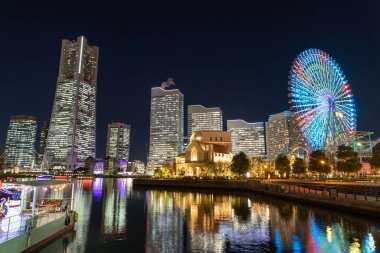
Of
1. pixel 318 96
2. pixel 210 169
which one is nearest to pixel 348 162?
pixel 318 96

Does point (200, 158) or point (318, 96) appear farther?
point (200, 158)

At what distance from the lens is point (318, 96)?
7656 cm

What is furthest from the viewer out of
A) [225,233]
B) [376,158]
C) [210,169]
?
[210,169]

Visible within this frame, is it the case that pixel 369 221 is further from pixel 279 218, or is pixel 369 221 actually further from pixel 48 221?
pixel 48 221

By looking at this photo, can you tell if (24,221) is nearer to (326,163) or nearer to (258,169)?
(326,163)

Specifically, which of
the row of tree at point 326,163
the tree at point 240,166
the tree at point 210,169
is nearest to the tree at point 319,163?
the row of tree at point 326,163

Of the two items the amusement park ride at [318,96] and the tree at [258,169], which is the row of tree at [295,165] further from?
the amusement park ride at [318,96]

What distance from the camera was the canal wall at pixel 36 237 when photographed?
57.0ft

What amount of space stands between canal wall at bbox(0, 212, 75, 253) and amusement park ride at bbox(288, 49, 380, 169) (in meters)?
67.5

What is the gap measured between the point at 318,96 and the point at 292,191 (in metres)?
35.5

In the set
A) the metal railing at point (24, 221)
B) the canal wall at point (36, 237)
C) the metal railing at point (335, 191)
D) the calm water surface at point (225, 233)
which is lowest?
the calm water surface at point (225, 233)

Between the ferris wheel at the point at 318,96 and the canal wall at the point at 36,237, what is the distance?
67.6m

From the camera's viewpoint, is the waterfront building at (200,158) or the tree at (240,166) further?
the waterfront building at (200,158)

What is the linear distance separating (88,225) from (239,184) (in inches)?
2268
